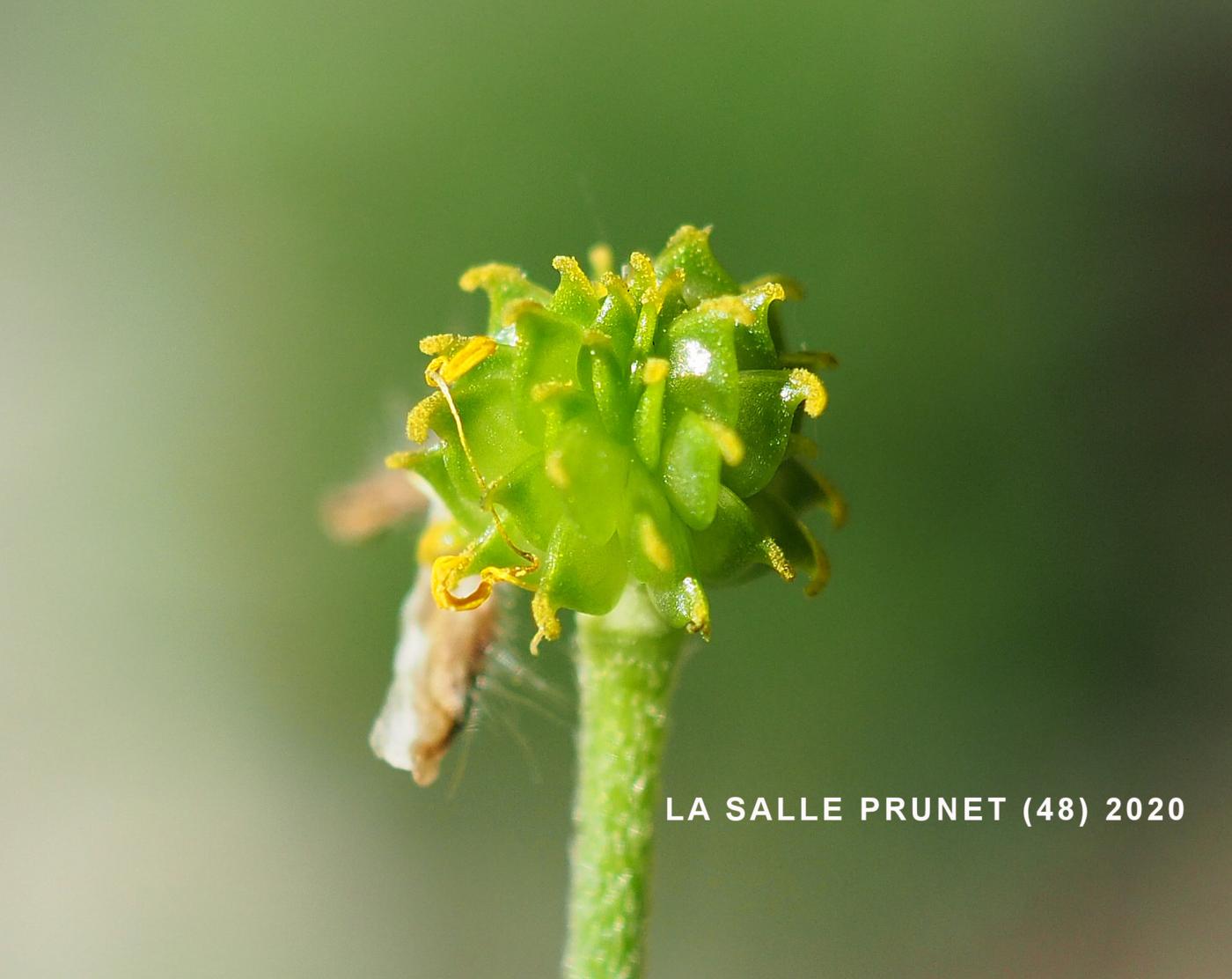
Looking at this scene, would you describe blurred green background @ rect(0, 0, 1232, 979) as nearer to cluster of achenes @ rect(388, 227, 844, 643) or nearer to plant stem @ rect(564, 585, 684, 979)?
plant stem @ rect(564, 585, 684, 979)

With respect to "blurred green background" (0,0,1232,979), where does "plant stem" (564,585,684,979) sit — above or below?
below

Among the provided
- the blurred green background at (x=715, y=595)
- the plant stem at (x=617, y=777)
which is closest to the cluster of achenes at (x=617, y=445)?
the plant stem at (x=617, y=777)

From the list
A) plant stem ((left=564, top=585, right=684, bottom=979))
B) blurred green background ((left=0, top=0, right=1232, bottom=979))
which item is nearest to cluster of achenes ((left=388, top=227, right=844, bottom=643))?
plant stem ((left=564, top=585, right=684, bottom=979))

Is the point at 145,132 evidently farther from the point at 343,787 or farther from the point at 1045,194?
the point at 1045,194

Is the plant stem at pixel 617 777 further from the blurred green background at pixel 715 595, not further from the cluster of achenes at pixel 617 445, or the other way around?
the blurred green background at pixel 715 595

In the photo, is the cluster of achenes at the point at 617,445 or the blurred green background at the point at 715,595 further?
the blurred green background at the point at 715,595

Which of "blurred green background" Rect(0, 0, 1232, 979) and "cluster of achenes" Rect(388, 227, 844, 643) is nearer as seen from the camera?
"cluster of achenes" Rect(388, 227, 844, 643)
